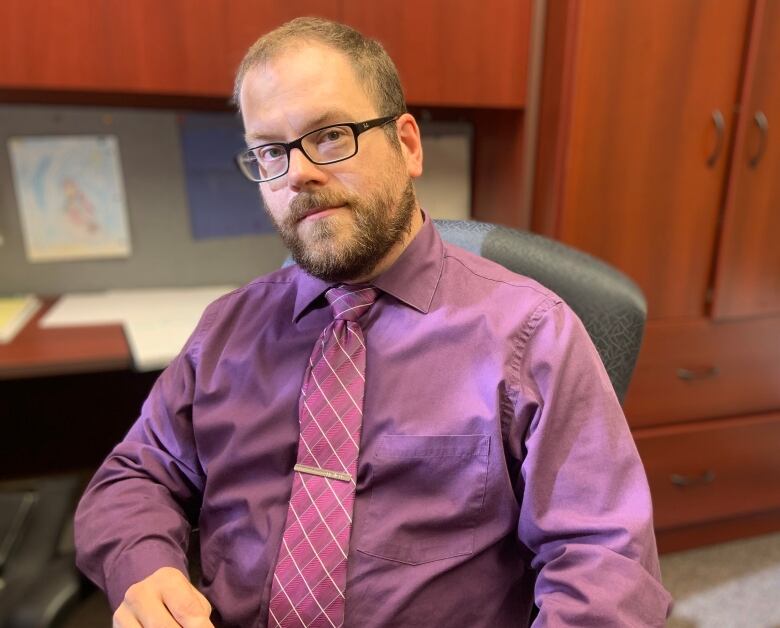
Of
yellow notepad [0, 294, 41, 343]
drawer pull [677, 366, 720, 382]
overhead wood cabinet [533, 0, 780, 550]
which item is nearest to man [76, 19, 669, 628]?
yellow notepad [0, 294, 41, 343]

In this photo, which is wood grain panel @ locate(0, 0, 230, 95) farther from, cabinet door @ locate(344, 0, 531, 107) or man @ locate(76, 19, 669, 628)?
man @ locate(76, 19, 669, 628)

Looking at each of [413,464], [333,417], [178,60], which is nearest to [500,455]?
[413,464]

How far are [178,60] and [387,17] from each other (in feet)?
1.46

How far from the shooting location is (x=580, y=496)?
684 millimetres

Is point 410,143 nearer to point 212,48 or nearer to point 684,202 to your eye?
point 212,48

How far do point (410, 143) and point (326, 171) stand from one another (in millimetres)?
156

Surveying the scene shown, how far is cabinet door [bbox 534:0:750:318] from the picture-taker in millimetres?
1317

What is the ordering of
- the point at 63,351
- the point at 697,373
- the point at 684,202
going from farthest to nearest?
the point at 697,373 < the point at 684,202 < the point at 63,351

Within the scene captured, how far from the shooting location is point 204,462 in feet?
2.82

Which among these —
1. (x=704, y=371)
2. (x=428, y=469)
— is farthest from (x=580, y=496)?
(x=704, y=371)

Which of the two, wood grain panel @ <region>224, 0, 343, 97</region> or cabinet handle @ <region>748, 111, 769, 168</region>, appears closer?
wood grain panel @ <region>224, 0, 343, 97</region>

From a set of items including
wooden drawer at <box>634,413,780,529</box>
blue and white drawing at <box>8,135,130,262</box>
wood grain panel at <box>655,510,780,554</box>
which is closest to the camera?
blue and white drawing at <box>8,135,130,262</box>

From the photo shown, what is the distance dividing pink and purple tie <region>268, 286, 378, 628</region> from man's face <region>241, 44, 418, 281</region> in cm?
7

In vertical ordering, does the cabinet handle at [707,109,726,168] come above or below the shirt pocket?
above
